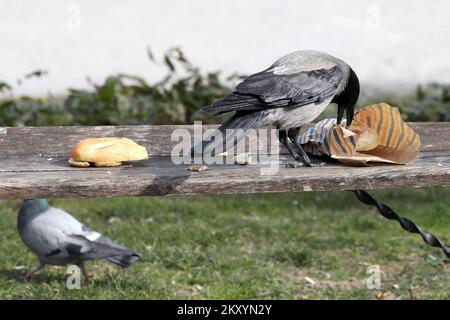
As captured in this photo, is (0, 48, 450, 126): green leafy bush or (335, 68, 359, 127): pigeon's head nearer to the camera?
(335, 68, 359, 127): pigeon's head

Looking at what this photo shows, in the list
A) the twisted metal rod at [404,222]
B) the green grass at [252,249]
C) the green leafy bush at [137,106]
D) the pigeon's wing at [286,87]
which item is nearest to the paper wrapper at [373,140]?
the pigeon's wing at [286,87]

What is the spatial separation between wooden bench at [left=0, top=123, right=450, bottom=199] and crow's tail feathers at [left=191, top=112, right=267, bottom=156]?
0.28 ft

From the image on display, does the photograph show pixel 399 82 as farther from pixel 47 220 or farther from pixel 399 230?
pixel 47 220

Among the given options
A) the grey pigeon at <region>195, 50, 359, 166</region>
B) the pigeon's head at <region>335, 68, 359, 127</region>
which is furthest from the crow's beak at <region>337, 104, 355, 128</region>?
the grey pigeon at <region>195, 50, 359, 166</region>

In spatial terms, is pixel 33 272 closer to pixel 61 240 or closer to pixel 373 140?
pixel 61 240

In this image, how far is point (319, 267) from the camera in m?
4.41

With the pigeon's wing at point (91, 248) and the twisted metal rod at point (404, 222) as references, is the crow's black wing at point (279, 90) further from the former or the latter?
the pigeon's wing at point (91, 248)

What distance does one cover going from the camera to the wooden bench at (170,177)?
7.23 feet

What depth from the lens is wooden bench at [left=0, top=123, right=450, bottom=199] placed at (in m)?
2.21

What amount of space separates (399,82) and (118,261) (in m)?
6.71

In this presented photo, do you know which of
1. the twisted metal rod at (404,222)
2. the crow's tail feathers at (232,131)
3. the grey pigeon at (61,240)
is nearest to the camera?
the crow's tail feathers at (232,131)

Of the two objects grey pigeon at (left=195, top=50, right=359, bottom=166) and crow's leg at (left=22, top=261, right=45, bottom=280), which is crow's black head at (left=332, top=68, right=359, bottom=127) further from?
crow's leg at (left=22, top=261, right=45, bottom=280)

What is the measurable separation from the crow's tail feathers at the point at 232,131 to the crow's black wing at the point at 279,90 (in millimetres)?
33

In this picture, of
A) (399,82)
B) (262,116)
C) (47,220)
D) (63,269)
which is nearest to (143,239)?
(63,269)
